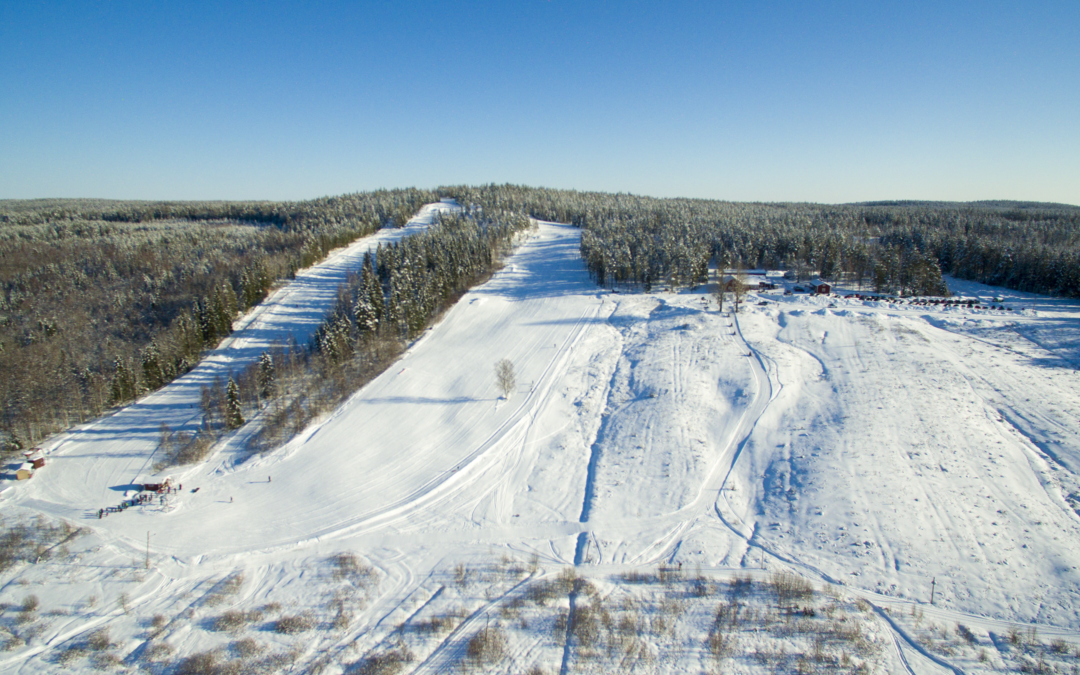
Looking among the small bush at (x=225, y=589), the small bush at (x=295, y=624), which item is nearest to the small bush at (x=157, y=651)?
the small bush at (x=225, y=589)

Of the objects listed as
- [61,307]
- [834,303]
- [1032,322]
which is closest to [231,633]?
[834,303]

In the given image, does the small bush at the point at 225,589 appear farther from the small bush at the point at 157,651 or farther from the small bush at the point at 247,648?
the small bush at the point at 247,648

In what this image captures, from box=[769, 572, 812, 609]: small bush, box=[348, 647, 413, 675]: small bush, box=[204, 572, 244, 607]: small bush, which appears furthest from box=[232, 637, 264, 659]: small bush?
box=[769, 572, 812, 609]: small bush

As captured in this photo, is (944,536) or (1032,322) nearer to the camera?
(944,536)

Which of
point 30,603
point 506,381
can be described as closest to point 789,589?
point 506,381

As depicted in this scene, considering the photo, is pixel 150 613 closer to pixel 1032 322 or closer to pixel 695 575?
pixel 695 575

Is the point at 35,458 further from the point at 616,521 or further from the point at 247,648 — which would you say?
the point at 616,521

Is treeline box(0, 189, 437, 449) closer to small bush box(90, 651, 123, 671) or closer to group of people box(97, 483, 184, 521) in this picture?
group of people box(97, 483, 184, 521)
